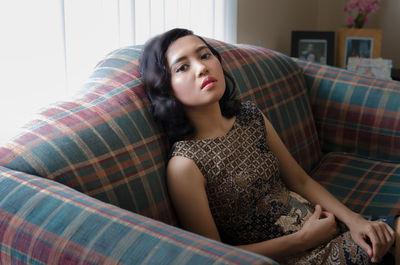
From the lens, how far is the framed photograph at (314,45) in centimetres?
298

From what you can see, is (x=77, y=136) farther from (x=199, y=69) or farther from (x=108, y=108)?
(x=199, y=69)

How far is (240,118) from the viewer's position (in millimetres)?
1478

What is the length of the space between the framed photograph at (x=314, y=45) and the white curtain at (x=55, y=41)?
3.80 feet

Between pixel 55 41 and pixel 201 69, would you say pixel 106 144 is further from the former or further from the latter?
pixel 55 41

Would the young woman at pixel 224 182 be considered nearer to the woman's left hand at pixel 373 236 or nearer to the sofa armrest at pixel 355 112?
the woman's left hand at pixel 373 236

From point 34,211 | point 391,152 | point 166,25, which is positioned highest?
point 166,25

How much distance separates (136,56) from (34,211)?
71 cm

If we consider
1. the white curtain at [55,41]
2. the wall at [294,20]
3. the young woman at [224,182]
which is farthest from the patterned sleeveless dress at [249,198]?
the wall at [294,20]

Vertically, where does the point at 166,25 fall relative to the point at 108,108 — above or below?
above

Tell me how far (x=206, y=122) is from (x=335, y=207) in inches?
18.1

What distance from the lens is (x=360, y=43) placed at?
3002 mm

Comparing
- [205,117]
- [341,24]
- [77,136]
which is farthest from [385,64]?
[77,136]

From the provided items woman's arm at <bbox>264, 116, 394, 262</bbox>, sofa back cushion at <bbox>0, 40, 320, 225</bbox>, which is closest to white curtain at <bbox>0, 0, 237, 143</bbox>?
sofa back cushion at <bbox>0, 40, 320, 225</bbox>

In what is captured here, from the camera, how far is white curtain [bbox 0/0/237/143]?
4.79 ft
